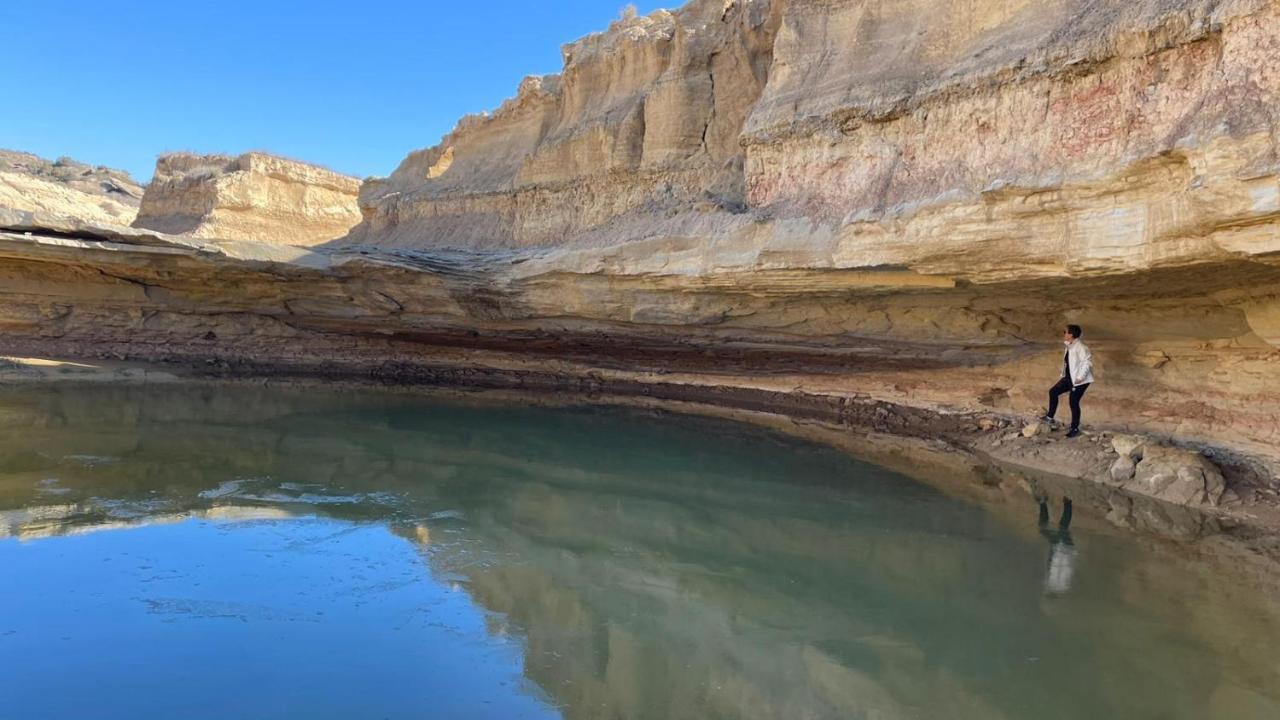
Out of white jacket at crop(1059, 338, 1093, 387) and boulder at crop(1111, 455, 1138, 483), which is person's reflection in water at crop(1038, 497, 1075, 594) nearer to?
boulder at crop(1111, 455, 1138, 483)

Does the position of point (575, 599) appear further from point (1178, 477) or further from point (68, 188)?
point (68, 188)

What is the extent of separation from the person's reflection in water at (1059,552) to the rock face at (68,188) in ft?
78.6

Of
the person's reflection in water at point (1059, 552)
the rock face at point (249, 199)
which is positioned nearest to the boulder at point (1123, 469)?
the person's reflection in water at point (1059, 552)

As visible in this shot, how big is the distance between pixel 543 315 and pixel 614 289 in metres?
1.71

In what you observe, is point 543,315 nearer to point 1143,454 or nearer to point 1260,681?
point 1143,454

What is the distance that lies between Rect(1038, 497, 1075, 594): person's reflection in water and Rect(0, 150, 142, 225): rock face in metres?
23.9

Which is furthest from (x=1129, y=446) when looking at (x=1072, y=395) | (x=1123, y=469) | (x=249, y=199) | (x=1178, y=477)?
(x=249, y=199)

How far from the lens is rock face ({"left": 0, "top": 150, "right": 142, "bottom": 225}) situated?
925 inches

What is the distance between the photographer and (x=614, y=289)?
10781 mm

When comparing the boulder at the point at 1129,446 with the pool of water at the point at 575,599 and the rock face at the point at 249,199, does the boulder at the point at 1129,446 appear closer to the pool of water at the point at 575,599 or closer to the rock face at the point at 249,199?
the pool of water at the point at 575,599

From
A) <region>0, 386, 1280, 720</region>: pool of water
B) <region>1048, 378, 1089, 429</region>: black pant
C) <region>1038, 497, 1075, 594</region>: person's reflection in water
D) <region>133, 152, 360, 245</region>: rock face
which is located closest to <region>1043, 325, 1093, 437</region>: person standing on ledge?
<region>1048, 378, 1089, 429</region>: black pant

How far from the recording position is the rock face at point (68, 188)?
23484mm

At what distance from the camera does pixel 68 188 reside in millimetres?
27625

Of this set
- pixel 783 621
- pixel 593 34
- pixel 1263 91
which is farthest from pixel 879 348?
pixel 593 34
